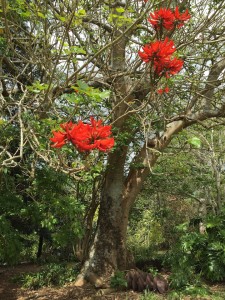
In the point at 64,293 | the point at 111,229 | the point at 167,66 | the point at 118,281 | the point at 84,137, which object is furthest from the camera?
the point at 111,229

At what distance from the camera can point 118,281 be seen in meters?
6.53

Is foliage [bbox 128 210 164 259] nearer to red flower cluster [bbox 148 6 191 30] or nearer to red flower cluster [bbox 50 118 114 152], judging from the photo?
red flower cluster [bbox 148 6 191 30]

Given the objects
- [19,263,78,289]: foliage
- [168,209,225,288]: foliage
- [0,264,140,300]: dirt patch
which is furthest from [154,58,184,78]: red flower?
[19,263,78,289]: foliage

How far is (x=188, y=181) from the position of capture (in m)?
10.4

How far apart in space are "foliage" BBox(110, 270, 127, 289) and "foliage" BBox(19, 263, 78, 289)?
55.7 inches

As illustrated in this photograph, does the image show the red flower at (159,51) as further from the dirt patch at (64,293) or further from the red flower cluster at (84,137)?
the dirt patch at (64,293)

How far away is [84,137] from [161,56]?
40.1 inches

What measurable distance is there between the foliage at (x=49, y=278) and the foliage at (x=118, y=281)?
1.41 m

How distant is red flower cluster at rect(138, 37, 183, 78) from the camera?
7.97 feet


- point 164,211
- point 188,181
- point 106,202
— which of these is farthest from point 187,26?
point 164,211

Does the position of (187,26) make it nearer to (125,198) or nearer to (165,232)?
(125,198)

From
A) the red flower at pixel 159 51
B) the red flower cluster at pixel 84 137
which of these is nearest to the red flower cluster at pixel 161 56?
the red flower at pixel 159 51

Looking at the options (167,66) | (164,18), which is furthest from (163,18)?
(167,66)

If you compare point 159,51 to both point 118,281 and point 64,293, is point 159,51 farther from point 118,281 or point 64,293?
point 64,293
